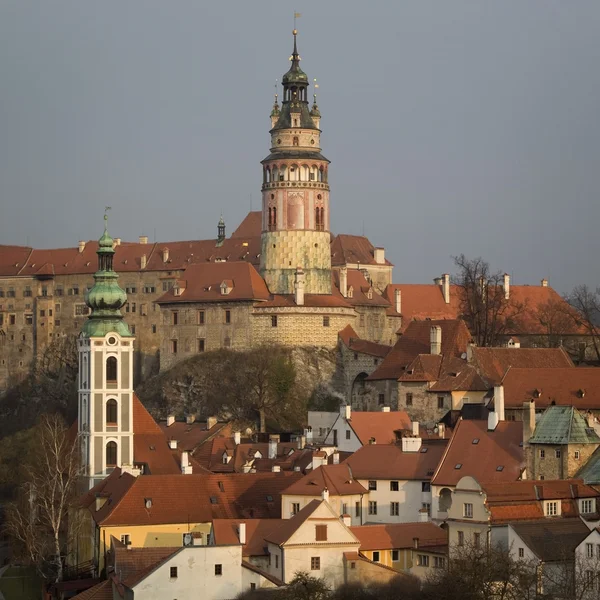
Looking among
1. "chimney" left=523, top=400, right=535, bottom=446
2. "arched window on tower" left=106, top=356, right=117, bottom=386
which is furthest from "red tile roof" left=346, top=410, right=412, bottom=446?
"chimney" left=523, top=400, right=535, bottom=446

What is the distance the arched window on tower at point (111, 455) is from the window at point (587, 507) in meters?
22.0

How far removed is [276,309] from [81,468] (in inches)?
1161

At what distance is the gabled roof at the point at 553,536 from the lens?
178 ft

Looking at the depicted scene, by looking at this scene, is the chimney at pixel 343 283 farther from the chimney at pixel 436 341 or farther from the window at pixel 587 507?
the window at pixel 587 507

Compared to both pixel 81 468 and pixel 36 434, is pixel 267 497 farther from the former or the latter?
pixel 36 434

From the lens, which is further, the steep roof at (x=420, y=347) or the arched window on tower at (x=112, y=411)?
the steep roof at (x=420, y=347)

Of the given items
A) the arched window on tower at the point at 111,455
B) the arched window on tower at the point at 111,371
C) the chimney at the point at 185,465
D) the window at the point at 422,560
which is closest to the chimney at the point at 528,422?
the window at the point at 422,560

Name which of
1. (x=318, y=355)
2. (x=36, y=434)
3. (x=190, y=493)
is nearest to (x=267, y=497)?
(x=190, y=493)

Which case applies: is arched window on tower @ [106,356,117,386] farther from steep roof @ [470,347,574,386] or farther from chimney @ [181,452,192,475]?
steep roof @ [470,347,574,386]

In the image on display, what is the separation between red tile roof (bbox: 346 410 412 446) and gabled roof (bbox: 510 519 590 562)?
727 inches

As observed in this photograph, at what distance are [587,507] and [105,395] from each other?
23.4 metres

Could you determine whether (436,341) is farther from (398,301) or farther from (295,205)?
(398,301)

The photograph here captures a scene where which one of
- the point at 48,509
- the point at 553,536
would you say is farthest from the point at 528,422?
the point at 48,509

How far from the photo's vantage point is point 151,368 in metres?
115
